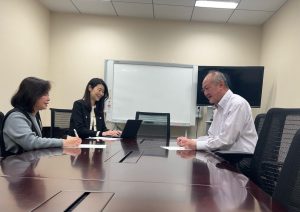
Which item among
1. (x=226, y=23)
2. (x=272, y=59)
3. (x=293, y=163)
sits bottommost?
(x=293, y=163)

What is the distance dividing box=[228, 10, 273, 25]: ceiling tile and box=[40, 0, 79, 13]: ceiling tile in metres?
2.42

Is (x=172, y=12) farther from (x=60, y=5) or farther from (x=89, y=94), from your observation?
(x=89, y=94)

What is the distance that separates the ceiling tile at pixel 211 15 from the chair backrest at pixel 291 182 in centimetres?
354

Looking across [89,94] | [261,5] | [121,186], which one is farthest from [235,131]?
[261,5]

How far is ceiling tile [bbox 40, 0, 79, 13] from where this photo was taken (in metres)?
4.29

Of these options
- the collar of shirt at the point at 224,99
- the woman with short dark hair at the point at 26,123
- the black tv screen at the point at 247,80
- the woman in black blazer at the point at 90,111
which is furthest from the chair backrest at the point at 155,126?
the woman with short dark hair at the point at 26,123

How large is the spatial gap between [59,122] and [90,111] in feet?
2.14

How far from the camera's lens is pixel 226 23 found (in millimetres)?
4797

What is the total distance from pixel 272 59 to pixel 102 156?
11.5ft

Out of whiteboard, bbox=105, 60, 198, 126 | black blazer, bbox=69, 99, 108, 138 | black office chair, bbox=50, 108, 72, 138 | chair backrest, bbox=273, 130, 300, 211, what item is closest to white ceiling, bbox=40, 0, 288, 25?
whiteboard, bbox=105, 60, 198, 126

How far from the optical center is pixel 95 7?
442 centimetres

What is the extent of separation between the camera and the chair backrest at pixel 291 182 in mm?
975

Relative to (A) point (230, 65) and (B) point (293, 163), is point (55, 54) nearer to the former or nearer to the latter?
(A) point (230, 65)

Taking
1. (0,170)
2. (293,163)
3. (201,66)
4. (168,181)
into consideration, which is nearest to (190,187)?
(168,181)
